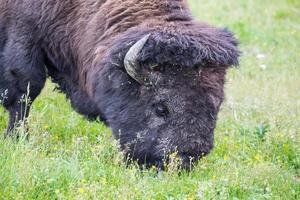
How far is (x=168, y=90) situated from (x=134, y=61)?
44cm

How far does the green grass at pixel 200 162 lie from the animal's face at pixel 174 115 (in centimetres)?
21

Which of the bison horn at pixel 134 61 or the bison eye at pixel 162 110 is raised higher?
the bison horn at pixel 134 61

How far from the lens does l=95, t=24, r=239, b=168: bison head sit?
602 cm

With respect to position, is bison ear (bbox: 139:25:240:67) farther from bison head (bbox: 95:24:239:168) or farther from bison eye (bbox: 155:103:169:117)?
bison eye (bbox: 155:103:169:117)

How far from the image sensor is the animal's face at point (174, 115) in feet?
19.7

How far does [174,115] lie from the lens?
20.0 ft

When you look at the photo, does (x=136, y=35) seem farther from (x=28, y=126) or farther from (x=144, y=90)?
(x=28, y=126)

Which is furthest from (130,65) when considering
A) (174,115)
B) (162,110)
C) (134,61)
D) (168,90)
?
(174,115)

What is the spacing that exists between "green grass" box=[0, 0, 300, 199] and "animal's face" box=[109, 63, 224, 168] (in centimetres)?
21

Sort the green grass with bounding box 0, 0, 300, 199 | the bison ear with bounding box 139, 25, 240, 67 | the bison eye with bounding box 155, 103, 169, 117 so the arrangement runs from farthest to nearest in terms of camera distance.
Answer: the bison eye with bounding box 155, 103, 169, 117
the bison ear with bounding box 139, 25, 240, 67
the green grass with bounding box 0, 0, 300, 199

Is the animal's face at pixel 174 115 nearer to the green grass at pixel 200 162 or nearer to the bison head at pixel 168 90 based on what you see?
the bison head at pixel 168 90

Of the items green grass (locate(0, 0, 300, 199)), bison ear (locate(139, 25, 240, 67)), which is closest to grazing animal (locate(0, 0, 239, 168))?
bison ear (locate(139, 25, 240, 67))

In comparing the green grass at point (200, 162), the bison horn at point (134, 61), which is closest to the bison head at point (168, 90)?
the bison horn at point (134, 61)

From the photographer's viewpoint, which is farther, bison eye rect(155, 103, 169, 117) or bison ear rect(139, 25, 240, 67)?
bison eye rect(155, 103, 169, 117)
